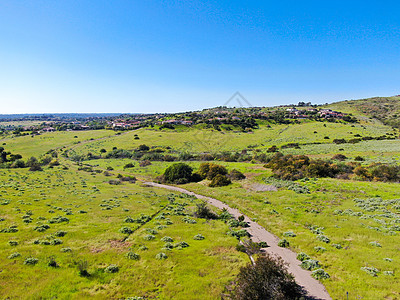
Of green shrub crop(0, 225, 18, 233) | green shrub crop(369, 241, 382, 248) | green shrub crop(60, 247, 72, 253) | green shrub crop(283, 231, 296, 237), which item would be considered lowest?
green shrub crop(283, 231, 296, 237)

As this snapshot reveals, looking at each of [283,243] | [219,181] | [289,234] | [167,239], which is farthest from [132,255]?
[219,181]

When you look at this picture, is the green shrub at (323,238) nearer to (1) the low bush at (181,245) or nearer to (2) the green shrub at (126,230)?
(1) the low bush at (181,245)

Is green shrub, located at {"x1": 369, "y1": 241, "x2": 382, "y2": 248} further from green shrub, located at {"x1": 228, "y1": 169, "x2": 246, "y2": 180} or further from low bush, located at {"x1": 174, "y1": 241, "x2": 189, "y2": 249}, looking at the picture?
green shrub, located at {"x1": 228, "y1": 169, "x2": 246, "y2": 180}

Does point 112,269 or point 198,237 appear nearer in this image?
point 112,269

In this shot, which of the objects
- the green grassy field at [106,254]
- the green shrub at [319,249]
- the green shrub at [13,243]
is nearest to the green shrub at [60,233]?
the green grassy field at [106,254]

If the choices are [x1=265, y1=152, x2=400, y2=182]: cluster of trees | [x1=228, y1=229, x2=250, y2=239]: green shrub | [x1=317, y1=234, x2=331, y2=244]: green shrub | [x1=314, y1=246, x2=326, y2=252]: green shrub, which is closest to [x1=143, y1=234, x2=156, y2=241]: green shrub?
[x1=228, y1=229, x2=250, y2=239]: green shrub

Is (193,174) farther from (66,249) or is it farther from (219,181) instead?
(66,249)

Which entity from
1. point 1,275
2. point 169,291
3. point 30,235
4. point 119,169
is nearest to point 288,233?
point 169,291

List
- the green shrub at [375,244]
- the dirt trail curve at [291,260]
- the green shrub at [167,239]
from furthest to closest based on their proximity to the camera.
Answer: the green shrub at [167,239] → the green shrub at [375,244] → the dirt trail curve at [291,260]

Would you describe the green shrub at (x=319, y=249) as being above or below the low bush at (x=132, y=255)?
below

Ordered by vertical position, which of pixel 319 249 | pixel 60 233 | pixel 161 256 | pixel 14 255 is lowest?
pixel 319 249

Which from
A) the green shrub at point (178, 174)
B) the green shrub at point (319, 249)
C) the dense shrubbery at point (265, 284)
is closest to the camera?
the dense shrubbery at point (265, 284)
